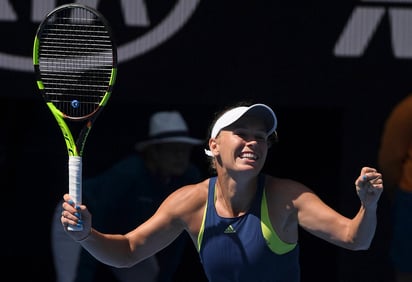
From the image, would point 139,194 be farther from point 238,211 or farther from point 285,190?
point 285,190

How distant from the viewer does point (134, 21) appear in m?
6.17

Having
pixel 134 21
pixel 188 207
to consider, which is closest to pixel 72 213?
pixel 188 207

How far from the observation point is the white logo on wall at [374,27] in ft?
20.6

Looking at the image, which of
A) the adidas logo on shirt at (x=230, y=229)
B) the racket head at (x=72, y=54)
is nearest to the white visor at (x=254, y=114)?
the adidas logo on shirt at (x=230, y=229)

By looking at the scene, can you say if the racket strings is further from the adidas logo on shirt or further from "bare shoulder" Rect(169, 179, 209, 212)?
the adidas logo on shirt

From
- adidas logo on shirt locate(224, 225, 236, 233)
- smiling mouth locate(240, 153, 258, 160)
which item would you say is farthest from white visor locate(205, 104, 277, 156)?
adidas logo on shirt locate(224, 225, 236, 233)

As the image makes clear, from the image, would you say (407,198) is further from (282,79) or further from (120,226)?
(120,226)

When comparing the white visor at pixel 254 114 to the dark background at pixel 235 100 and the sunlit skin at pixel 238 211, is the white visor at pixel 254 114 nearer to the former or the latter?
the sunlit skin at pixel 238 211

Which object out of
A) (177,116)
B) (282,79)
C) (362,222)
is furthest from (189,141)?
(362,222)

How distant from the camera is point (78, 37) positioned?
5770 millimetres

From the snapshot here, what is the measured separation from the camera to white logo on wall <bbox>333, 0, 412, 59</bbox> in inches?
247

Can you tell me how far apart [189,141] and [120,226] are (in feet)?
1.76

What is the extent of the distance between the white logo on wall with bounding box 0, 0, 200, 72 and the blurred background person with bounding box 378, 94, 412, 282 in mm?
1073

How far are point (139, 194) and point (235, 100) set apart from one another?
656 mm
